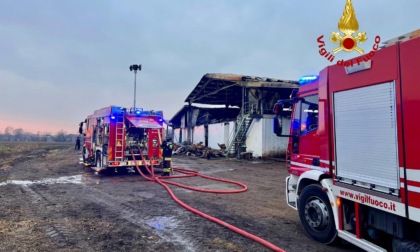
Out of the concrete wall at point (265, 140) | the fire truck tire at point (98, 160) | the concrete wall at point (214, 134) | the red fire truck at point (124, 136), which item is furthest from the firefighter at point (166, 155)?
the concrete wall at point (214, 134)

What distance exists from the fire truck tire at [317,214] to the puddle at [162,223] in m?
2.49

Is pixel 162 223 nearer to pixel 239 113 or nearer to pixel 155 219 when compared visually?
pixel 155 219

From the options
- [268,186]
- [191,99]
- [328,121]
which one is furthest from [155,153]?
[191,99]

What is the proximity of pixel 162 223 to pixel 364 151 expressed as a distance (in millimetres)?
4046

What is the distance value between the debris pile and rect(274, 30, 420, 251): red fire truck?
60.9ft

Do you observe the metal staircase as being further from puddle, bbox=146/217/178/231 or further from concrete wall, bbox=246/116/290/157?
puddle, bbox=146/217/178/231

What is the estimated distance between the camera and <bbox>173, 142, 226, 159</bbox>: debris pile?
79.4 feet

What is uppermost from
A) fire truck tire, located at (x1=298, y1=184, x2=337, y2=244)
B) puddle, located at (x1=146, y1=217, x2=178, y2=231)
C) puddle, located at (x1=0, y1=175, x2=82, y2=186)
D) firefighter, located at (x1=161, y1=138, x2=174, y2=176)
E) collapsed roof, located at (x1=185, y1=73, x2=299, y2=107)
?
collapsed roof, located at (x1=185, y1=73, x2=299, y2=107)

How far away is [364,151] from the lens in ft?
13.2

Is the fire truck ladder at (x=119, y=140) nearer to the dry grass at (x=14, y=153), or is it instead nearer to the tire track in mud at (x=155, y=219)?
the tire track in mud at (x=155, y=219)

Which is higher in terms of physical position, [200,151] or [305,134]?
[305,134]

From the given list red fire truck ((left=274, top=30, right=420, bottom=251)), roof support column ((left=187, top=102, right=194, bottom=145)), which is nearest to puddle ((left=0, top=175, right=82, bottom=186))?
red fire truck ((left=274, top=30, right=420, bottom=251))

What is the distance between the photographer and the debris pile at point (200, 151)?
24.2 meters

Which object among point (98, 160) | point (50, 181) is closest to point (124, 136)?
point (98, 160)
